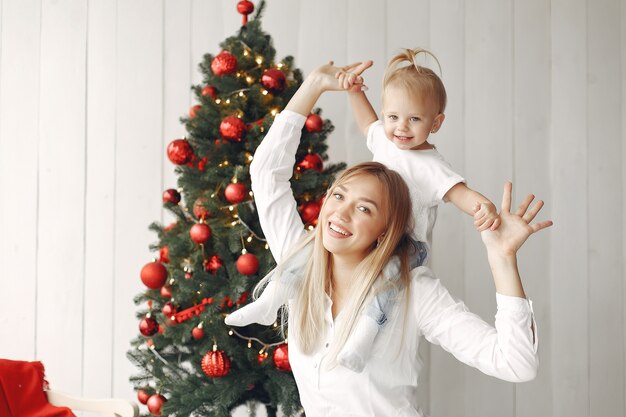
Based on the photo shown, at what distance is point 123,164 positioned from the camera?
2814 millimetres

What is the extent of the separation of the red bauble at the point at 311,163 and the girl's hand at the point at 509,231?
741 mm

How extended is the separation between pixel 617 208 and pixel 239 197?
5.39 ft

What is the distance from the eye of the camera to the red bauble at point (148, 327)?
2104mm

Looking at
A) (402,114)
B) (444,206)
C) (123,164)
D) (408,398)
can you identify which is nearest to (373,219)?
(402,114)

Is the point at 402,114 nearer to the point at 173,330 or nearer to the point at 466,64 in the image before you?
the point at 173,330

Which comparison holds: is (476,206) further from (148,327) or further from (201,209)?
(148,327)

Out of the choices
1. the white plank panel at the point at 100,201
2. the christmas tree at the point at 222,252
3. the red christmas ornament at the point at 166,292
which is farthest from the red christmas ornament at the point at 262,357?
the white plank panel at the point at 100,201

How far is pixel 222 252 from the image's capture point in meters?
2.06

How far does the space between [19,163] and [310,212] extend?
151cm

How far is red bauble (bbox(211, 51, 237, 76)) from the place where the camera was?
2.06 m

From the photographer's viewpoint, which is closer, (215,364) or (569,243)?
(215,364)

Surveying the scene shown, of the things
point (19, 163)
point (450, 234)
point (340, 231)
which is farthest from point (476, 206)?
point (19, 163)

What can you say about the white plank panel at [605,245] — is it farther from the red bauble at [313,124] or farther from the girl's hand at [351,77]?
the girl's hand at [351,77]

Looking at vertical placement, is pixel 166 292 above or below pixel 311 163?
below
